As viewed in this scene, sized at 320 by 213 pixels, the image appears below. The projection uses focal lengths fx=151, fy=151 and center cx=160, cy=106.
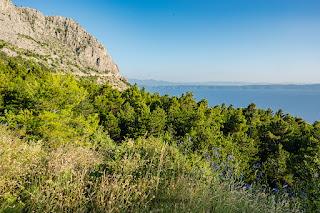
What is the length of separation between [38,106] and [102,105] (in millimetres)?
16881

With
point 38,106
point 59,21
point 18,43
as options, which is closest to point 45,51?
point 18,43

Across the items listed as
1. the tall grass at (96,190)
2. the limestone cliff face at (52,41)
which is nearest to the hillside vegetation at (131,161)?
the tall grass at (96,190)

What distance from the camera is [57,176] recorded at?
291 centimetres

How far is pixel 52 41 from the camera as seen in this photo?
13575 centimetres

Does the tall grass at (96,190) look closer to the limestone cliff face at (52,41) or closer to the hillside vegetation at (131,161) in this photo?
the hillside vegetation at (131,161)

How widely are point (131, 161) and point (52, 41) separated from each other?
174 meters

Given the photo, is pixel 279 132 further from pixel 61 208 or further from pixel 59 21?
pixel 59 21

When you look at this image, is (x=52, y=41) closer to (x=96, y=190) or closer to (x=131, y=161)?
(x=131, y=161)

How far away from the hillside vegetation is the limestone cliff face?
9820 cm

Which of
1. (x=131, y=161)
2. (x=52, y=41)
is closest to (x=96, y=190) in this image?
(x=131, y=161)

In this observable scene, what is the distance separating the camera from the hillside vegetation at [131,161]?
2.63m

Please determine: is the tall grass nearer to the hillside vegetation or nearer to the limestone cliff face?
the hillside vegetation

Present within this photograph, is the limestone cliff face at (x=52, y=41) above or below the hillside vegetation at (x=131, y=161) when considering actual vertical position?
above

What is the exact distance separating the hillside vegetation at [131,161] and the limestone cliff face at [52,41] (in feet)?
322
